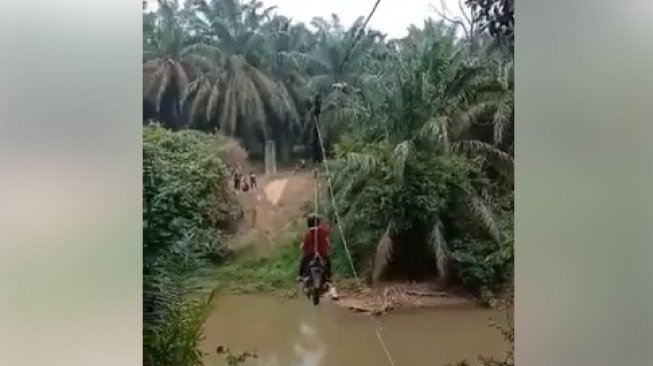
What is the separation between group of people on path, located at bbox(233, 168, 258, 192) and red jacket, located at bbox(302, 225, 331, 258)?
0.20 meters

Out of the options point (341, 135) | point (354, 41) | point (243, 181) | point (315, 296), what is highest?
point (354, 41)

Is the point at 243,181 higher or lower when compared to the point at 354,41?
lower

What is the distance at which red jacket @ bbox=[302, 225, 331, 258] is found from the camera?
5.94 feet

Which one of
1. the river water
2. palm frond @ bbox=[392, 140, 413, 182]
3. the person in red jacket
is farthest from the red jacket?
palm frond @ bbox=[392, 140, 413, 182]

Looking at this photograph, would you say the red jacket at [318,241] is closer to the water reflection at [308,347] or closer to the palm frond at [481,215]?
the water reflection at [308,347]

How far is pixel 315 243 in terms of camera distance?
1813 millimetres

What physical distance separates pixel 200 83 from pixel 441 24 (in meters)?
0.69

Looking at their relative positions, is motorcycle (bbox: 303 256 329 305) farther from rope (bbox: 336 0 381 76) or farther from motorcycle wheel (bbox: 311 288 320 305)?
rope (bbox: 336 0 381 76)

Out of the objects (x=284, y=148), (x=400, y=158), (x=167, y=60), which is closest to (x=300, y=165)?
(x=284, y=148)

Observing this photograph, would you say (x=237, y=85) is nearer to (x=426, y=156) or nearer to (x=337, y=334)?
(x=426, y=156)

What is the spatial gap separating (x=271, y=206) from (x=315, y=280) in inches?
9.2

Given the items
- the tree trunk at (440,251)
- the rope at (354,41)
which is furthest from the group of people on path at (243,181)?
the tree trunk at (440,251)
